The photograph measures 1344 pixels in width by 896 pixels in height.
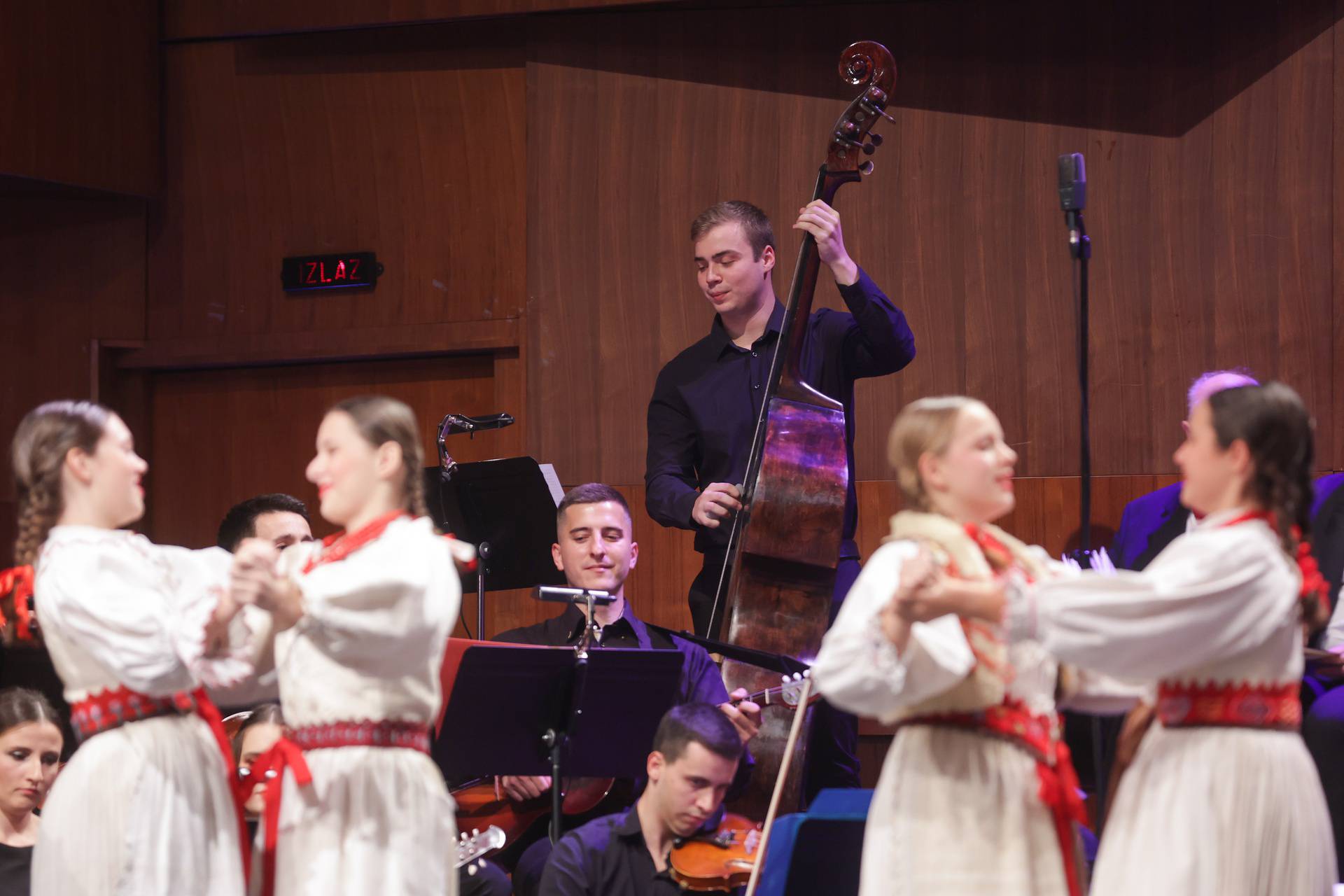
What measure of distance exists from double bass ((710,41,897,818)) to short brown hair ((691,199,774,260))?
31cm

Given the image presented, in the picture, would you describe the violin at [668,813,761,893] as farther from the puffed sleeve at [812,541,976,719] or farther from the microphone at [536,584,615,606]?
the puffed sleeve at [812,541,976,719]

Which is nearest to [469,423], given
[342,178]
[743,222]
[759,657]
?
[743,222]

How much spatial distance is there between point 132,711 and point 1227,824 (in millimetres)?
1930

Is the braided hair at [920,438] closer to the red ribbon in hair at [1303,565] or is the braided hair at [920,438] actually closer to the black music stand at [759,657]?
the red ribbon in hair at [1303,565]

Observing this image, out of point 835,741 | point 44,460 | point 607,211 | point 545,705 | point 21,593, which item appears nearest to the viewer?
point 44,460

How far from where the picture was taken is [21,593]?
10.0ft

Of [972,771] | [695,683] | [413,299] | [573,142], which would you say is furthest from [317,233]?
[972,771]

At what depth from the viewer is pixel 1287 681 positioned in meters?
2.56

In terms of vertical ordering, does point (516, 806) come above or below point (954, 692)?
→ below

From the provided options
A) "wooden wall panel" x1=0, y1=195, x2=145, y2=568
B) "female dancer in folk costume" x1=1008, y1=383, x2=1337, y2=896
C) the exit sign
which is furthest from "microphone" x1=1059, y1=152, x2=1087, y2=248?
"wooden wall panel" x1=0, y1=195, x2=145, y2=568

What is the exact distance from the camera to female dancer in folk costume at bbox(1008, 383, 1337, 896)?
96.7 inches

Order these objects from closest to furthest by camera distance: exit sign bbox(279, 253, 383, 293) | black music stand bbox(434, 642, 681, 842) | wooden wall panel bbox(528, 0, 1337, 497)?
black music stand bbox(434, 642, 681, 842) < wooden wall panel bbox(528, 0, 1337, 497) < exit sign bbox(279, 253, 383, 293)

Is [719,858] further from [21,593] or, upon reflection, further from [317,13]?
[317,13]

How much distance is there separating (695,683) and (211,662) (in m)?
1.99
